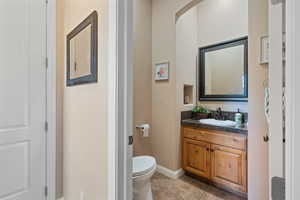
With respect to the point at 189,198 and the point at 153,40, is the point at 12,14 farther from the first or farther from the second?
the point at 189,198

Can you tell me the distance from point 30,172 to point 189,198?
1.86 meters

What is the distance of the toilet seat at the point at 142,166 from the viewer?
1.74 meters

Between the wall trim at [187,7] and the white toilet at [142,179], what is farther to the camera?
the wall trim at [187,7]

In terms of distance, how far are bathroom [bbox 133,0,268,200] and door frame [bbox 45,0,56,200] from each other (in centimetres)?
101

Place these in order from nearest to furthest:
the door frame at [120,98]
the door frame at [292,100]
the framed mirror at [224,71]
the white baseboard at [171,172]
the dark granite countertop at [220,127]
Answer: the door frame at [292,100]
the door frame at [120,98]
the dark granite countertop at [220,127]
the framed mirror at [224,71]
the white baseboard at [171,172]

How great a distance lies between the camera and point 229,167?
2176 millimetres

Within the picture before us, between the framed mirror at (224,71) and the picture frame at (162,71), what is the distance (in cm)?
72

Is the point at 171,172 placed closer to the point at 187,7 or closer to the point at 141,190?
the point at 141,190

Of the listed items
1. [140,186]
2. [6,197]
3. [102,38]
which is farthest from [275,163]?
[6,197]

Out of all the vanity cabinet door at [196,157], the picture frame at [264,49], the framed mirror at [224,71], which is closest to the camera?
the picture frame at [264,49]

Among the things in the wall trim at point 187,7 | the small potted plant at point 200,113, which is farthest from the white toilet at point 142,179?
the wall trim at point 187,7

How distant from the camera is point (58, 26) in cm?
217

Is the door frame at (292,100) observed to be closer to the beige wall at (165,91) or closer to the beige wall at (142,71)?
the beige wall at (165,91)

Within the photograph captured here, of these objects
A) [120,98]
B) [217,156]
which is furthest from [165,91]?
[120,98]
